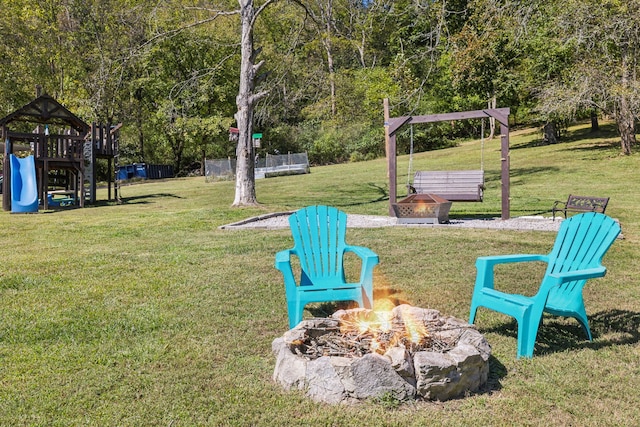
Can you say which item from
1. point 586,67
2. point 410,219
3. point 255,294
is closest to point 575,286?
point 255,294

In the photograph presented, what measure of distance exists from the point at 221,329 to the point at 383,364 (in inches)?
65.0

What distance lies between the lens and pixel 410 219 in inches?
363

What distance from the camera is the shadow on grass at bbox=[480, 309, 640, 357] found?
12.0ft

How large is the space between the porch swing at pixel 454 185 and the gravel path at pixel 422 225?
0.50 meters

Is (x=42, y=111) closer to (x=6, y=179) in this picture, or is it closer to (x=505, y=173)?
(x=6, y=179)

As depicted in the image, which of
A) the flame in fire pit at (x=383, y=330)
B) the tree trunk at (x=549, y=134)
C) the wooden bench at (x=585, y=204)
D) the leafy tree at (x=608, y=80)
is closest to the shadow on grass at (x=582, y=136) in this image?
the tree trunk at (x=549, y=134)

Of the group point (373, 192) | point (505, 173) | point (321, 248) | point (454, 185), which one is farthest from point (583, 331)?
point (373, 192)

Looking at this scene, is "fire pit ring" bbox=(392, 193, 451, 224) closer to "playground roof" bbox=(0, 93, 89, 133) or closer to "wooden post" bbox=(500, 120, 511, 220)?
"wooden post" bbox=(500, 120, 511, 220)

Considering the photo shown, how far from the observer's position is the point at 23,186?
12.9m

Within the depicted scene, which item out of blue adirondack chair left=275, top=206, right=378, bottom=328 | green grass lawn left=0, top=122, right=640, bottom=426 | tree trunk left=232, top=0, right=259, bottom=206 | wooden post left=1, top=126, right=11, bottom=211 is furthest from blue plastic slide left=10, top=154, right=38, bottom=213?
blue adirondack chair left=275, top=206, right=378, bottom=328

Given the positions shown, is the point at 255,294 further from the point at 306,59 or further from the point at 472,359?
the point at 306,59

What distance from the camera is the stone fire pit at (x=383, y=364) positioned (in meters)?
2.74

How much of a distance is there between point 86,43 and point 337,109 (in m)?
14.0

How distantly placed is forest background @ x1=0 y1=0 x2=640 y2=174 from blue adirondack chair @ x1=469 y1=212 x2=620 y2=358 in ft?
27.6
